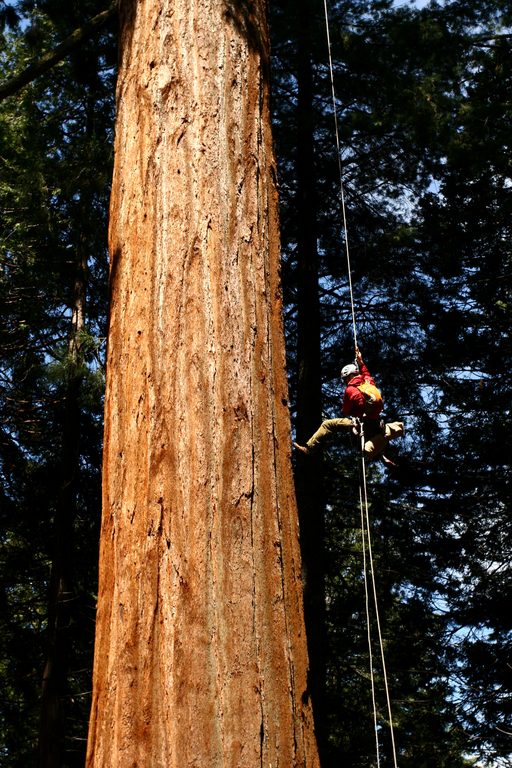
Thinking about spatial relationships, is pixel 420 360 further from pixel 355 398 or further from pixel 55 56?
pixel 55 56

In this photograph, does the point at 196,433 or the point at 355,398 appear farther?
the point at 355,398

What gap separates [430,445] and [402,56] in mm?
5515

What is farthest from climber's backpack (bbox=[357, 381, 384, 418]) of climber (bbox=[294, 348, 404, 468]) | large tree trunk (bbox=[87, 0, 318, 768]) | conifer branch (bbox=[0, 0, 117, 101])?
large tree trunk (bbox=[87, 0, 318, 768])

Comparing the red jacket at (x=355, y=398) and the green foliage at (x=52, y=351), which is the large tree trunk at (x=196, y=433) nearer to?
the red jacket at (x=355, y=398)

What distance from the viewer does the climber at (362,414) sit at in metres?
6.77

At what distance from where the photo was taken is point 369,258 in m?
12.3

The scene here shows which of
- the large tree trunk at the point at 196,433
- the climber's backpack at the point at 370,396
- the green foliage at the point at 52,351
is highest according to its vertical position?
the green foliage at the point at 52,351

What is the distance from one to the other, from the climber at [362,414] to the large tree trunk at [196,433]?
4.22 metres

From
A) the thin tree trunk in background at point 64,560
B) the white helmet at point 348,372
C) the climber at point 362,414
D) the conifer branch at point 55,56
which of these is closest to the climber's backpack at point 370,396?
the climber at point 362,414

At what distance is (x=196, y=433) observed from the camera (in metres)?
2.10

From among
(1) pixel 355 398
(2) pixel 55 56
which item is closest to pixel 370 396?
(1) pixel 355 398

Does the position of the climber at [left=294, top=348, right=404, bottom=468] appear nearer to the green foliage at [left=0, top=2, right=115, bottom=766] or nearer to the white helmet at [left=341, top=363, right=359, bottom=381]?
Result: the white helmet at [left=341, top=363, right=359, bottom=381]

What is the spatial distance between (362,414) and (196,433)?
488 cm

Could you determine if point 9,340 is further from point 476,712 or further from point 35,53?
point 476,712
